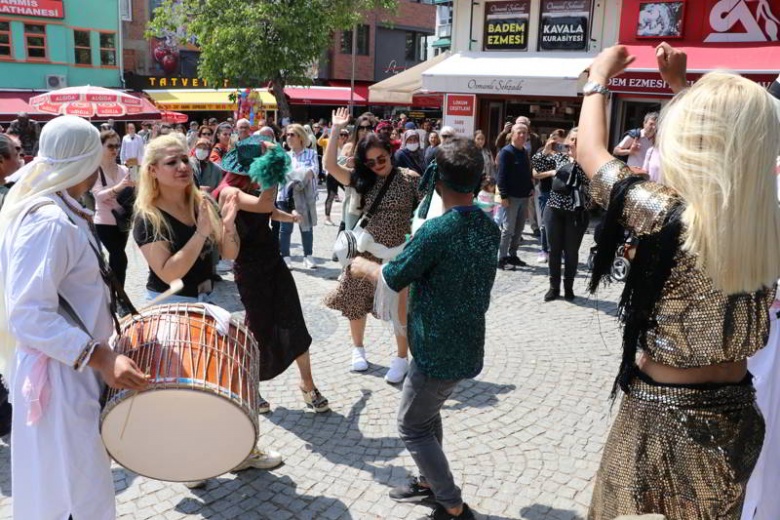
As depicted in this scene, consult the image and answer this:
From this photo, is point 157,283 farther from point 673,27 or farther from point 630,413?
point 673,27

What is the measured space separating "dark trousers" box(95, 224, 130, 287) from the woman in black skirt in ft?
7.62

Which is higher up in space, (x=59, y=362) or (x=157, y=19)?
(x=157, y=19)

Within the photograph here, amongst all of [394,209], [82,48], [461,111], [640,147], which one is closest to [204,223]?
[394,209]

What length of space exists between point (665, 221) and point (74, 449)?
7.26 ft

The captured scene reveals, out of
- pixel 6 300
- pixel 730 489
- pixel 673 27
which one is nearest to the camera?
pixel 730 489

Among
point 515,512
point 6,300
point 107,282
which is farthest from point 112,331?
point 515,512

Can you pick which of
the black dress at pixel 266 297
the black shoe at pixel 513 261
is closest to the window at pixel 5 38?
the black shoe at pixel 513 261

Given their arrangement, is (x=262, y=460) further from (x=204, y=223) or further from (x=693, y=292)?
(x=693, y=292)

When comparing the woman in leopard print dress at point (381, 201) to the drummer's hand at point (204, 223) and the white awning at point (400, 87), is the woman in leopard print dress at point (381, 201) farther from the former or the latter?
the white awning at point (400, 87)

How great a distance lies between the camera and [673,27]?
44.3 feet

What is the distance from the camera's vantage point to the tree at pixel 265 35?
20.6m

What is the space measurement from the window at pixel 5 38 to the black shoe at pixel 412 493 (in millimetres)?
30073

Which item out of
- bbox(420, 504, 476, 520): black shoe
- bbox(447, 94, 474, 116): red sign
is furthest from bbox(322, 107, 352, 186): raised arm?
bbox(447, 94, 474, 116): red sign

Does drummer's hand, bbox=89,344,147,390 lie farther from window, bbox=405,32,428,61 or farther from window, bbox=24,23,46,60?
window, bbox=405,32,428,61
